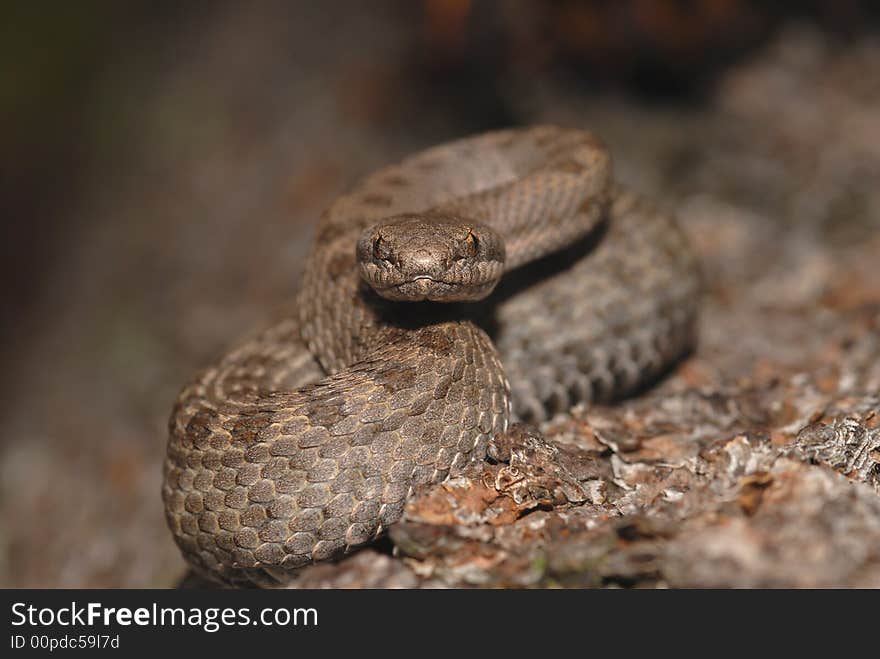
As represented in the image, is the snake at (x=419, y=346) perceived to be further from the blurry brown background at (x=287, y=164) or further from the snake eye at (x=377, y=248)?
the blurry brown background at (x=287, y=164)

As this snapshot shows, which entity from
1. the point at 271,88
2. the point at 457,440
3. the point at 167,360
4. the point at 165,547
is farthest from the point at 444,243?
the point at 271,88

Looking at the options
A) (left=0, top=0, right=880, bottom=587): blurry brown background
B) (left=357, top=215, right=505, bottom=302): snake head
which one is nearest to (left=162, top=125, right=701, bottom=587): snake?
(left=357, top=215, right=505, bottom=302): snake head

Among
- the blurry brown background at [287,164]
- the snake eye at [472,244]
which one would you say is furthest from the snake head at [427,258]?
the blurry brown background at [287,164]

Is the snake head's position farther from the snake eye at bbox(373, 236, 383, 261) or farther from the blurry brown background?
the blurry brown background

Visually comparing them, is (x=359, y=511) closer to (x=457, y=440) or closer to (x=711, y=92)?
(x=457, y=440)

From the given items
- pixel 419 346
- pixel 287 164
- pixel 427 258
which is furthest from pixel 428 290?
pixel 287 164
